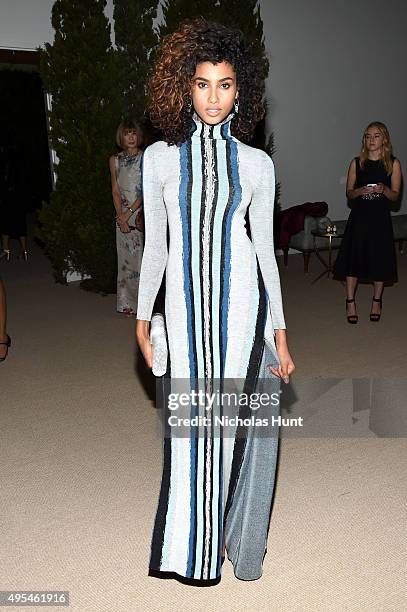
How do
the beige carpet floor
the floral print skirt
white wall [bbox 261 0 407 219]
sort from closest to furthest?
the beige carpet floor, the floral print skirt, white wall [bbox 261 0 407 219]

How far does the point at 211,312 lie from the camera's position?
8.01 feet

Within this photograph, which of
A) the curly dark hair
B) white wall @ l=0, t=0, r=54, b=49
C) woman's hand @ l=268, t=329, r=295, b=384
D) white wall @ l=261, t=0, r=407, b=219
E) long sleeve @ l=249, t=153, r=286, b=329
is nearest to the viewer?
the curly dark hair

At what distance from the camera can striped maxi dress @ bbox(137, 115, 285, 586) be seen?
2365 mm

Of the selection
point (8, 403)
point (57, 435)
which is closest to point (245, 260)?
point (57, 435)

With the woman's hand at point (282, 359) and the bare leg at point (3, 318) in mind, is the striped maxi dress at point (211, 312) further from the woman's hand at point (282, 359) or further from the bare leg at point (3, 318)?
the bare leg at point (3, 318)

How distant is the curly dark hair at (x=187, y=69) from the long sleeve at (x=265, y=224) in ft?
0.74

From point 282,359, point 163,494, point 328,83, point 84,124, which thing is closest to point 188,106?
point 282,359

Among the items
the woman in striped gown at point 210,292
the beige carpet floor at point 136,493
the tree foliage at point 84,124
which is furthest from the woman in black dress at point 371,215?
the woman in striped gown at point 210,292

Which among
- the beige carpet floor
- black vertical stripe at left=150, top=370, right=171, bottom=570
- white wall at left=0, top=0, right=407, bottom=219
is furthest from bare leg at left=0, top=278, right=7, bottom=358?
white wall at left=0, top=0, right=407, bottom=219

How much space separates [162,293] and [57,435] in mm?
1814

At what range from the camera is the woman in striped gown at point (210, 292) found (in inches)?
91.7

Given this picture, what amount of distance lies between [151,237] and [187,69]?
21.7 inches

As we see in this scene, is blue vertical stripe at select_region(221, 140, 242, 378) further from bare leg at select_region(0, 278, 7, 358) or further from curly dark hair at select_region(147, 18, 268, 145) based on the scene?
bare leg at select_region(0, 278, 7, 358)

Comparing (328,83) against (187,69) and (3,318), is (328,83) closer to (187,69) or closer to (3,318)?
(3,318)
